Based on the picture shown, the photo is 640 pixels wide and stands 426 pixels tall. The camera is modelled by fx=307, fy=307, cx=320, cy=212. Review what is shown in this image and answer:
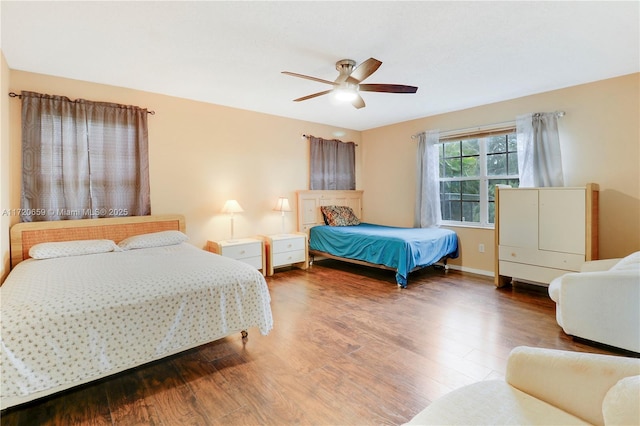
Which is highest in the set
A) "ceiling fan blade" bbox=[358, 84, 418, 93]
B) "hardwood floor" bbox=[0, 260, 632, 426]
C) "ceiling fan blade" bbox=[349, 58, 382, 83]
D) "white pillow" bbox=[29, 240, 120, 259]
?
"ceiling fan blade" bbox=[349, 58, 382, 83]

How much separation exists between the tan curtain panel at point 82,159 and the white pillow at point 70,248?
1.45ft

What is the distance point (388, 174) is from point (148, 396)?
4.74m

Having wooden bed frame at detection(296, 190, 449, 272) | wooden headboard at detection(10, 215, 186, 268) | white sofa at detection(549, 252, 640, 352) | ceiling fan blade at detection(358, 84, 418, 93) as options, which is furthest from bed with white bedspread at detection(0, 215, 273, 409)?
wooden bed frame at detection(296, 190, 449, 272)

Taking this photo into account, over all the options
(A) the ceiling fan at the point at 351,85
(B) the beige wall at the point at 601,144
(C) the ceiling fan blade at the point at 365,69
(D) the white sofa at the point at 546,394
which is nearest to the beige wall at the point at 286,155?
(B) the beige wall at the point at 601,144

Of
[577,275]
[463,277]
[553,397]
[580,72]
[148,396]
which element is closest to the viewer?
[553,397]

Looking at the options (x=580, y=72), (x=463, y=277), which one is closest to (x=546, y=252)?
(x=463, y=277)

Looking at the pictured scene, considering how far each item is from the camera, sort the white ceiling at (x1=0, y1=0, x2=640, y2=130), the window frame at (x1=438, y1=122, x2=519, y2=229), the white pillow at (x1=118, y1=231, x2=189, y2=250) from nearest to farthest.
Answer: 1. the white ceiling at (x1=0, y1=0, x2=640, y2=130)
2. the white pillow at (x1=118, y1=231, x2=189, y2=250)
3. the window frame at (x1=438, y1=122, x2=519, y2=229)

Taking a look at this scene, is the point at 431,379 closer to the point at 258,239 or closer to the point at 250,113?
the point at 258,239

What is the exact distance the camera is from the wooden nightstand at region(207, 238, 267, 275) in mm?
3945

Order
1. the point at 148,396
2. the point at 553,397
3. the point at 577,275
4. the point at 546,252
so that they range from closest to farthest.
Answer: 1. the point at 553,397
2. the point at 148,396
3. the point at 577,275
4. the point at 546,252

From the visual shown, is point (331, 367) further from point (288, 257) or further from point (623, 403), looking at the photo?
point (288, 257)

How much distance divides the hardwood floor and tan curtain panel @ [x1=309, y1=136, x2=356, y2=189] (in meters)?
2.44

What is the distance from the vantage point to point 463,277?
4.27 meters

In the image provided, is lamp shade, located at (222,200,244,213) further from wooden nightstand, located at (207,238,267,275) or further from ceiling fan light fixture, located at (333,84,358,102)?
ceiling fan light fixture, located at (333,84,358,102)
